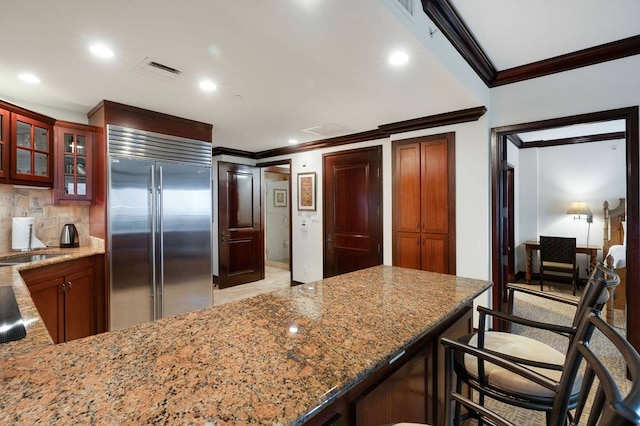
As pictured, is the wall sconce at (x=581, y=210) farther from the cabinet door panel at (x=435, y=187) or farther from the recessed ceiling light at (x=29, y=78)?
the recessed ceiling light at (x=29, y=78)

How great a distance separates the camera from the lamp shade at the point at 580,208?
5.12m

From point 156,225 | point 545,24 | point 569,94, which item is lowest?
point 156,225

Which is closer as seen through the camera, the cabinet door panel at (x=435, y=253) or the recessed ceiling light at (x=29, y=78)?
the recessed ceiling light at (x=29, y=78)

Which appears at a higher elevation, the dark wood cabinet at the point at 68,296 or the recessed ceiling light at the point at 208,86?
the recessed ceiling light at the point at 208,86

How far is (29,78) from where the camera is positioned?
2.42 m

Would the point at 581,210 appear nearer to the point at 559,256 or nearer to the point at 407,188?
the point at 559,256

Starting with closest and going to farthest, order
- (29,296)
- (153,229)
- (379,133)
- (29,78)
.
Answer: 1. (29,296)
2. (29,78)
3. (153,229)
4. (379,133)

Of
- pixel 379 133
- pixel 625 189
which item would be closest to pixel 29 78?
pixel 379 133

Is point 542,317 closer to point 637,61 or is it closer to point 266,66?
point 637,61

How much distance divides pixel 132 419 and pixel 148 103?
10.1 ft

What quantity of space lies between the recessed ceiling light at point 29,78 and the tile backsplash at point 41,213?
1.04 meters

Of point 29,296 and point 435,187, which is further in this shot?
point 435,187

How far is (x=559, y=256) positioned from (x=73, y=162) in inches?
261

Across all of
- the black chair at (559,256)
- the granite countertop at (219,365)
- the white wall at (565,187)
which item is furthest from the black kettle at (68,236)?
the black chair at (559,256)
